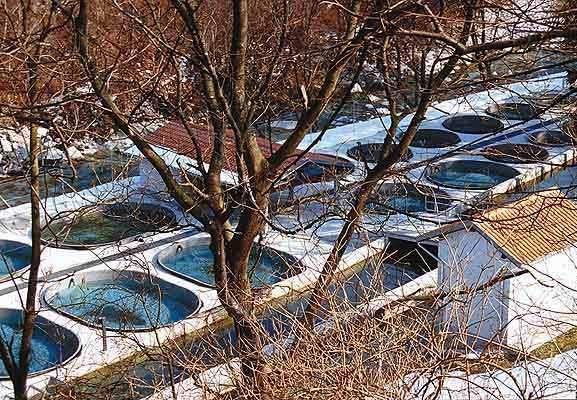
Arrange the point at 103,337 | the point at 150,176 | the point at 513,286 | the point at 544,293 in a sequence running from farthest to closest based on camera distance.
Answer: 1. the point at 150,176
2. the point at 544,293
3. the point at 513,286
4. the point at 103,337

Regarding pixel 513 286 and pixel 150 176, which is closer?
pixel 513 286

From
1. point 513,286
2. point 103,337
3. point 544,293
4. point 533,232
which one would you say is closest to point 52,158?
point 103,337

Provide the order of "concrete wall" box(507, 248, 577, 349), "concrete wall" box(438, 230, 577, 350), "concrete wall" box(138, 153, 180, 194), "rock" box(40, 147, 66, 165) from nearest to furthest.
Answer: "rock" box(40, 147, 66, 165), "concrete wall" box(438, 230, 577, 350), "concrete wall" box(507, 248, 577, 349), "concrete wall" box(138, 153, 180, 194)

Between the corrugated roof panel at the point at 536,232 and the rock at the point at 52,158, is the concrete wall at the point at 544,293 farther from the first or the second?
the rock at the point at 52,158

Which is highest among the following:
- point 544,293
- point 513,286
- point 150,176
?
point 150,176

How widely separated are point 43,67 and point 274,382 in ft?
7.61

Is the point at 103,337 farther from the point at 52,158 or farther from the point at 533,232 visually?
the point at 533,232

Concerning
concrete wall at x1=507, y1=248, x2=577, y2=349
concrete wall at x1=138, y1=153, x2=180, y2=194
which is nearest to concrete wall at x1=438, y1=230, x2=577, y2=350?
concrete wall at x1=507, y1=248, x2=577, y2=349

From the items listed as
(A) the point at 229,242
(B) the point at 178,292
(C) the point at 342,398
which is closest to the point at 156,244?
(B) the point at 178,292

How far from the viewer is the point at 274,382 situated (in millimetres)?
4023

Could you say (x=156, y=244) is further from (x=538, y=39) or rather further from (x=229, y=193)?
(x=538, y=39)

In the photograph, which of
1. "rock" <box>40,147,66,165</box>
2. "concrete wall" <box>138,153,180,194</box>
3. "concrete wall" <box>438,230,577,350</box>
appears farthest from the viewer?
"concrete wall" <box>138,153,180,194</box>

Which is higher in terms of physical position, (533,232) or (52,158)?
(52,158)

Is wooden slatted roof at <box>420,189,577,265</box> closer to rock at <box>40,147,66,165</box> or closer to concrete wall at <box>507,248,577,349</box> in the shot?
concrete wall at <box>507,248,577,349</box>
